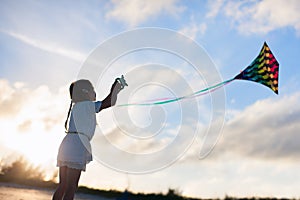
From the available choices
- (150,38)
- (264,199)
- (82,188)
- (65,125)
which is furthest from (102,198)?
(65,125)

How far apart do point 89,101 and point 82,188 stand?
633cm

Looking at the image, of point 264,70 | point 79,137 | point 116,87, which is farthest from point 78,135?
point 264,70

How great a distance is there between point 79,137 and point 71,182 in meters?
0.48

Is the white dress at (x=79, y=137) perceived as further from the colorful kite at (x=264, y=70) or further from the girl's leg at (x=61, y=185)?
the colorful kite at (x=264, y=70)

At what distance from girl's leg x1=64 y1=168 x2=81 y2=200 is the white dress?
2.1 inches

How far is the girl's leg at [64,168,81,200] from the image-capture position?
4105 mm

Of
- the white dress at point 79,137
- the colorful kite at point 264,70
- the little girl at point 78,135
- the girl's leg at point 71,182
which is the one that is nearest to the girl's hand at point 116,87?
the little girl at point 78,135

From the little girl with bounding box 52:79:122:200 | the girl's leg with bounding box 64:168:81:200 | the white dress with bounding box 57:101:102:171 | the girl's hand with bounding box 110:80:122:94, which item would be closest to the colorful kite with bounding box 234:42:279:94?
the girl's hand with bounding box 110:80:122:94

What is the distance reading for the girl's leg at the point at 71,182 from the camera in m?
4.11

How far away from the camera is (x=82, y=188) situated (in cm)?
1026

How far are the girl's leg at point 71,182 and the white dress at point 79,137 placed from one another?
0.05 metres

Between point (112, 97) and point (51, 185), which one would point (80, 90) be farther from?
point (51, 185)

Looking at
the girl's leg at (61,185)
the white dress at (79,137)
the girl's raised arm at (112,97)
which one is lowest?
the girl's leg at (61,185)

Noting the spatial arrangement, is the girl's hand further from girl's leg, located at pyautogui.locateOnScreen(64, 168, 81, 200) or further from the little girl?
girl's leg, located at pyautogui.locateOnScreen(64, 168, 81, 200)
